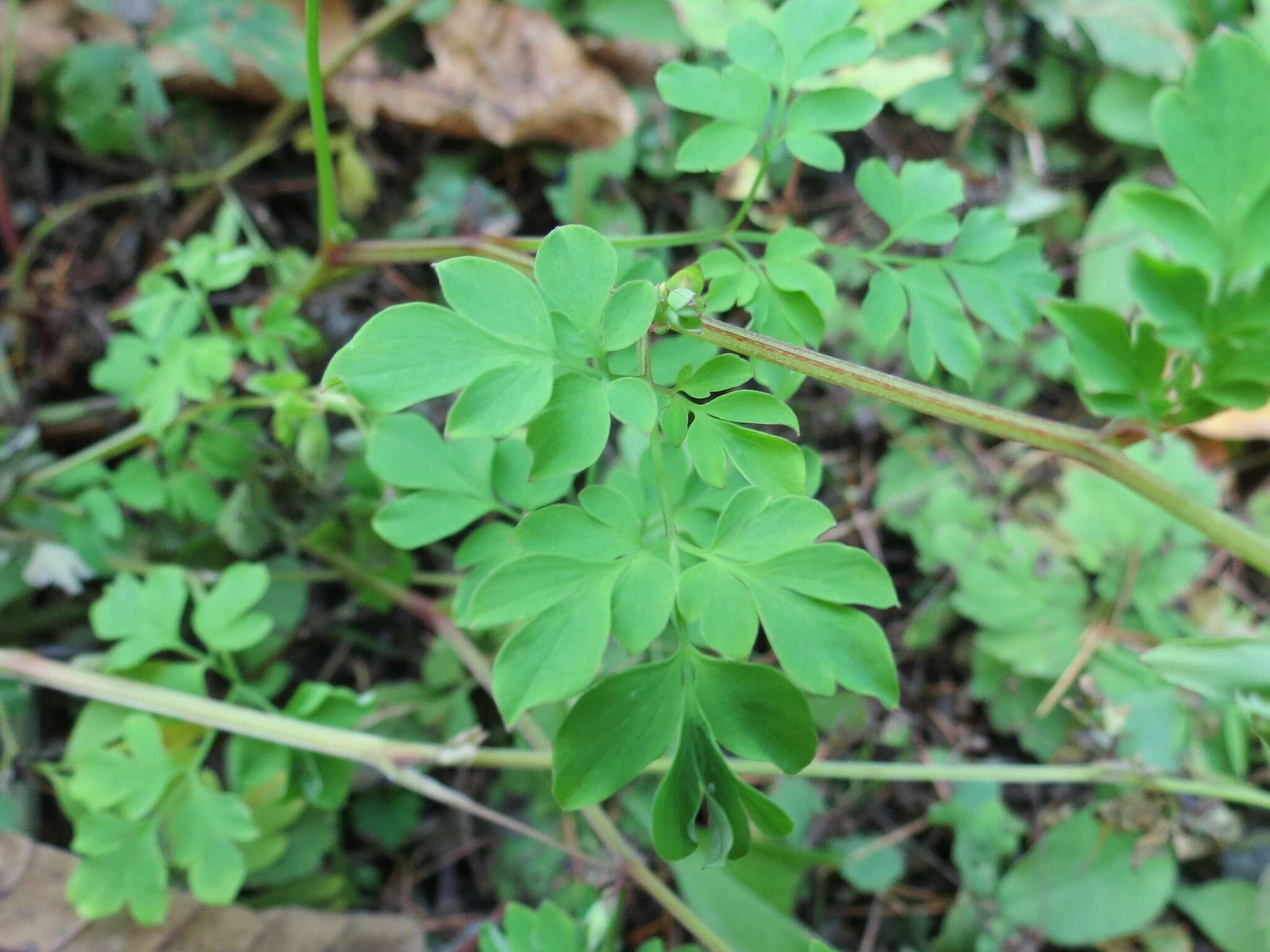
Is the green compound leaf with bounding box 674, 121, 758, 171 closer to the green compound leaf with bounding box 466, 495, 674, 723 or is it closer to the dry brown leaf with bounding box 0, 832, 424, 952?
the green compound leaf with bounding box 466, 495, 674, 723

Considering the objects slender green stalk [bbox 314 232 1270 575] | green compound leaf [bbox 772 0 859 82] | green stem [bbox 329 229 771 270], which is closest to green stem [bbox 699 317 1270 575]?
slender green stalk [bbox 314 232 1270 575]

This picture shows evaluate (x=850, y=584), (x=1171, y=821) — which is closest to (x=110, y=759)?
(x=850, y=584)

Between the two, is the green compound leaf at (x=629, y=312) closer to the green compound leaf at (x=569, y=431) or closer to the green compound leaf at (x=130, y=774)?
the green compound leaf at (x=569, y=431)

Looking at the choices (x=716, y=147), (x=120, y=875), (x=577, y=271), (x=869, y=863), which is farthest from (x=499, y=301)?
(x=869, y=863)

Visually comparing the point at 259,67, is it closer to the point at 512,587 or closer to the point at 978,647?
the point at 512,587

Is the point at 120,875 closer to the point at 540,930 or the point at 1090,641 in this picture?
the point at 540,930
